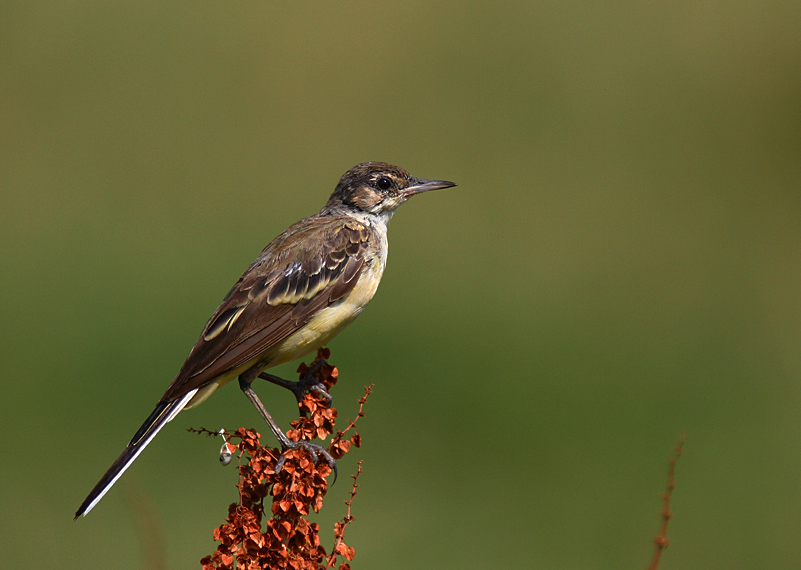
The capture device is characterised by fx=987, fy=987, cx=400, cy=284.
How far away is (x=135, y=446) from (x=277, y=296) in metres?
1.32

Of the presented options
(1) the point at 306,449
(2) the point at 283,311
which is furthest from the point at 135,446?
(2) the point at 283,311

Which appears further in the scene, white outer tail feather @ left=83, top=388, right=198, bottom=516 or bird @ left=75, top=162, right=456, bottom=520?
bird @ left=75, top=162, right=456, bottom=520

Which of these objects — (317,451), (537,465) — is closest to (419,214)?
Answer: (537,465)

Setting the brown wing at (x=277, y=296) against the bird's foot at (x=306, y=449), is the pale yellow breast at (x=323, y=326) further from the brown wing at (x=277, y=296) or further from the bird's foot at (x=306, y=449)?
the bird's foot at (x=306, y=449)

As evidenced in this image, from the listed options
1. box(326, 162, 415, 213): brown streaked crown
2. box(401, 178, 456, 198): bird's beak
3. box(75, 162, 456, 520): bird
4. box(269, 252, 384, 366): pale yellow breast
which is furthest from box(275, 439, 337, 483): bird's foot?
box(401, 178, 456, 198): bird's beak

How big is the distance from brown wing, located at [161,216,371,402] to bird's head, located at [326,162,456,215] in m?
0.55

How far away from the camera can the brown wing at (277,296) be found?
556cm

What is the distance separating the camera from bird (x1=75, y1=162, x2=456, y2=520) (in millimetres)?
5496

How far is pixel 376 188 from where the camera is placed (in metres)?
6.93

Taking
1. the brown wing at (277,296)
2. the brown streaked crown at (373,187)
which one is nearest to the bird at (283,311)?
the brown wing at (277,296)

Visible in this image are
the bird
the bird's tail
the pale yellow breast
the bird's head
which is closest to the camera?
the bird's tail

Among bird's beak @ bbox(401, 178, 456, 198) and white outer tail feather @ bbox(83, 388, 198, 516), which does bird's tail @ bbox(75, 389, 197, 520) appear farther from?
bird's beak @ bbox(401, 178, 456, 198)

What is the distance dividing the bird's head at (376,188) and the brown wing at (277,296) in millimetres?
548

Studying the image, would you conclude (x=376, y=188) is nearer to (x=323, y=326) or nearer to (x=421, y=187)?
Answer: (x=421, y=187)
